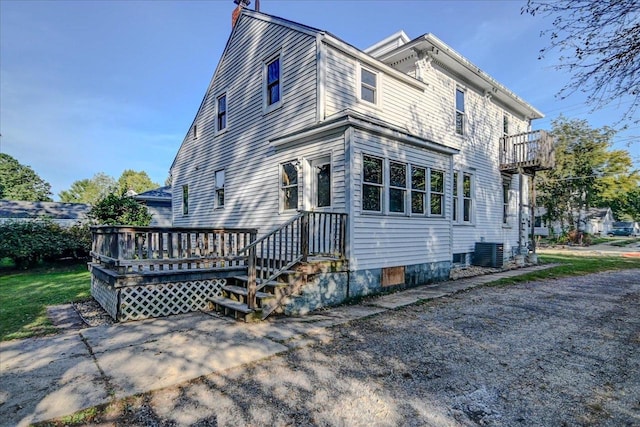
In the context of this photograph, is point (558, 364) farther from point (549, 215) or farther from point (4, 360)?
point (549, 215)

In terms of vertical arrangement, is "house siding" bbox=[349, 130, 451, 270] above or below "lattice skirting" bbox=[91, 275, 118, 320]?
above

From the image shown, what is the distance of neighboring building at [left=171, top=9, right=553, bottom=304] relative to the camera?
7.42m

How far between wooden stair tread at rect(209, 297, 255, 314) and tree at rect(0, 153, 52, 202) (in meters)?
64.6

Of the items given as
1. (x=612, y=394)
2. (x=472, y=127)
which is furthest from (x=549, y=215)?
(x=612, y=394)

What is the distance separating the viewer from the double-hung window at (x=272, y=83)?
9.84 meters

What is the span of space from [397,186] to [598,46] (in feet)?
14.3

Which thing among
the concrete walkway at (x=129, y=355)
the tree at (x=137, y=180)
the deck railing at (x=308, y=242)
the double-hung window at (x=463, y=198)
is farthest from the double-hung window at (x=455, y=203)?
the tree at (x=137, y=180)

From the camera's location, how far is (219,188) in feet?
40.4

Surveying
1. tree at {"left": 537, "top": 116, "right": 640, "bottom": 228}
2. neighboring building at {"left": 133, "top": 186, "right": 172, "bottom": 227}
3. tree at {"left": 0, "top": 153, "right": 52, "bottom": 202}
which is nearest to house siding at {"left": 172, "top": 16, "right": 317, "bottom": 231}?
neighboring building at {"left": 133, "top": 186, "right": 172, "bottom": 227}

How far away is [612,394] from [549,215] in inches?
1311

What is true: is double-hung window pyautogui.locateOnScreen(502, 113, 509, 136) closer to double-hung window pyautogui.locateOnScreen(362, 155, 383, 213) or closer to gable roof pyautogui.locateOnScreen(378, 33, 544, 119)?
gable roof pyautogui.locateOnScreen(378, 33, 544, 119)

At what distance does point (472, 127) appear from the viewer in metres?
13.1

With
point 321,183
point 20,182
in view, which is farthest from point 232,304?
point 20,182

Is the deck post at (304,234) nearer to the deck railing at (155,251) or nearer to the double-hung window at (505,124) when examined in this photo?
the deck railing at (155,251)
